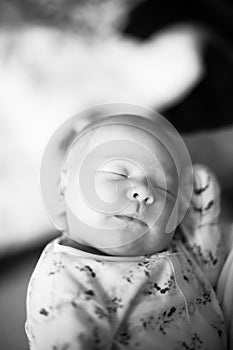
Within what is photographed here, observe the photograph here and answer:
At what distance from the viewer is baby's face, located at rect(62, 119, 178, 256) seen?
0.67 m

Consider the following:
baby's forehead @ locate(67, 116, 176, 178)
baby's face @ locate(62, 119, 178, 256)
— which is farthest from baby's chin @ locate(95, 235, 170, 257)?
baby's forehead @ locate(67, 116, 176, 178)

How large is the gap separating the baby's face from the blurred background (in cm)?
28

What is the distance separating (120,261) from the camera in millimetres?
694

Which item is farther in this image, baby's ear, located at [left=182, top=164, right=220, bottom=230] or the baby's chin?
baby's ear, located at [left=182, top=164, right=220, bottom=230]

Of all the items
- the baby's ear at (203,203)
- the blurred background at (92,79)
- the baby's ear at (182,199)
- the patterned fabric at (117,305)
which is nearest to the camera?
the patterned fabric at (117,305)

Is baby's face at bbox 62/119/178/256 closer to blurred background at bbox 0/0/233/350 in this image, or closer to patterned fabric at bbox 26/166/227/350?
patterned fabric at bbox 26/166/227/350

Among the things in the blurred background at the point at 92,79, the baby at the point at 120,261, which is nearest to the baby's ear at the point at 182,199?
the baby at the point at 120,261

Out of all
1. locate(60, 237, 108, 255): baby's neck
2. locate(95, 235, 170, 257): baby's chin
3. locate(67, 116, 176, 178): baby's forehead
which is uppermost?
locate(67, 116, 176, 178): baby's forehead

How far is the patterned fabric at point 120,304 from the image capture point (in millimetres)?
622

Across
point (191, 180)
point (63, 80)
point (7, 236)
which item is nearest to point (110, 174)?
point (191, 180)

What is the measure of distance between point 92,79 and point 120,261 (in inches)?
24.0

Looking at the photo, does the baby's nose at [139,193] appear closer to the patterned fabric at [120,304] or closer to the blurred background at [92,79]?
the patterned fabric at [120,304]

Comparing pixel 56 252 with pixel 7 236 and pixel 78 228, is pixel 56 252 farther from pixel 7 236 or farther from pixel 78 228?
pixel 7 236

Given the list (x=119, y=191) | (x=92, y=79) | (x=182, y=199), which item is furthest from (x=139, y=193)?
(x=92, y=79)
